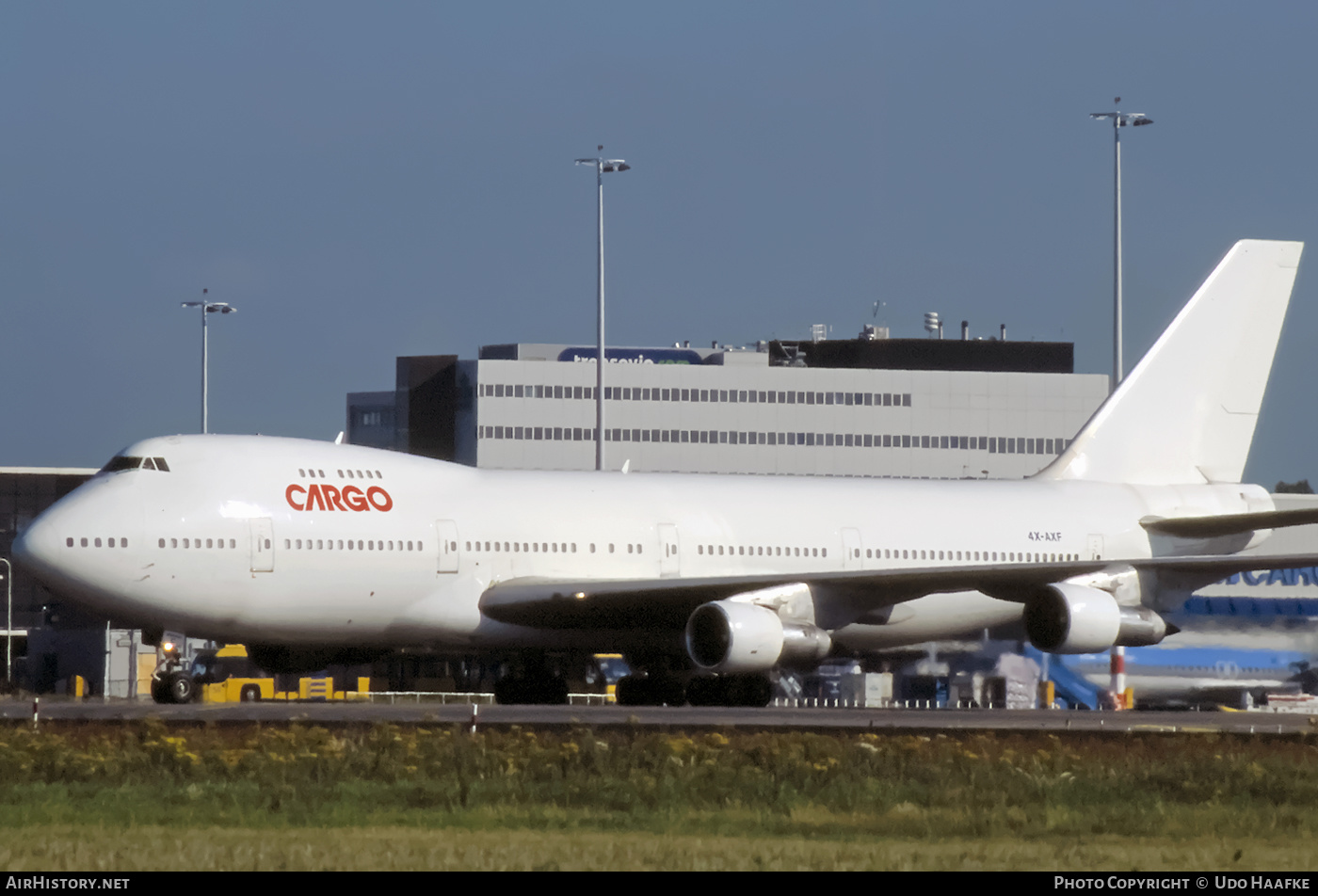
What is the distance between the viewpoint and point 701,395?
141125 millimetres

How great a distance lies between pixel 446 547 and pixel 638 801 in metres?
17.5

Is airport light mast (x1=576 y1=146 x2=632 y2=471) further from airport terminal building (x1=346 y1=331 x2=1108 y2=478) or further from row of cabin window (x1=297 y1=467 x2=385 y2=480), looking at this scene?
airport terminal building (x1=346 y1=331 x2=1108 y2=478)

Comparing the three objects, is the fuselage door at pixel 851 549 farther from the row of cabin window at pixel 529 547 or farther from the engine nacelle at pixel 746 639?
the row of cabin window at pixel 529 547

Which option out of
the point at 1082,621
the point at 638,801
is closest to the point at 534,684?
the point at 1082,621

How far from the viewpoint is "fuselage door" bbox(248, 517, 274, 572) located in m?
34.4

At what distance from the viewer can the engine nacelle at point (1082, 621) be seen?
35812mm

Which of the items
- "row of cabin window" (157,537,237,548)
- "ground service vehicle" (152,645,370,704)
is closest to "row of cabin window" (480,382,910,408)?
"ground service vehicle" (152,645,370,704)

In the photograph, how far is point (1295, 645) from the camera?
42.0 m

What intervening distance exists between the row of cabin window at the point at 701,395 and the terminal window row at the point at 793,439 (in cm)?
212

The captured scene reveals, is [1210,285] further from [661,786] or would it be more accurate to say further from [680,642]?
[661,786]

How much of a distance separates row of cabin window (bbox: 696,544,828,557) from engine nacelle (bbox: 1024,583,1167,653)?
189 inches

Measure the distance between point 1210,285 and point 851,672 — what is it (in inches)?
477

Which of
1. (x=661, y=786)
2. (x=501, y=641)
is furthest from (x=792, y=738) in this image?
(x=501, y=641)

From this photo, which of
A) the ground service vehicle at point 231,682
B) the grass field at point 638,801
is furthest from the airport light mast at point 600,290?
the grass field at point 638,801
